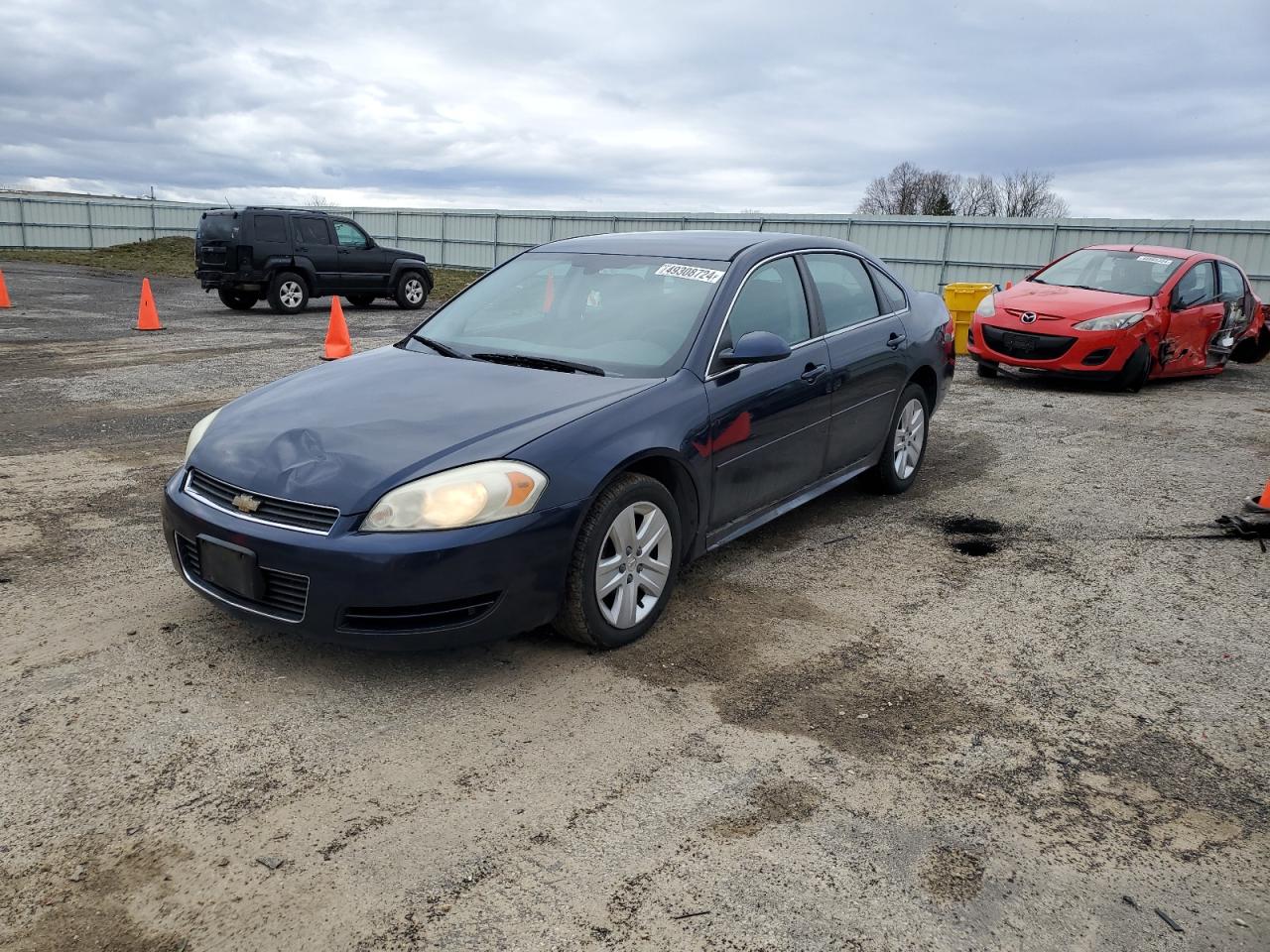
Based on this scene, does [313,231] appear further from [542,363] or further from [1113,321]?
[542,363]

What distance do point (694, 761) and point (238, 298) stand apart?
17.0m

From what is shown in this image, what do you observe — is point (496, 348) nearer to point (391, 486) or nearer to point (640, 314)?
point (640, 314)

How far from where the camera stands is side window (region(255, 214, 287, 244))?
17453mm

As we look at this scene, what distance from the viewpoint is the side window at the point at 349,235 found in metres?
18.6

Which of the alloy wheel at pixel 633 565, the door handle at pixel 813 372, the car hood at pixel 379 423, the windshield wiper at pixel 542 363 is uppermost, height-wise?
the windshield wiper at pixel 542 363

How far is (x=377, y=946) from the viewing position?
2.37 m

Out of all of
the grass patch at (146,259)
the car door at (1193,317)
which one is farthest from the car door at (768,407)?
the grass patch at (146,259)

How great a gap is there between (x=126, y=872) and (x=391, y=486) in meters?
1.39

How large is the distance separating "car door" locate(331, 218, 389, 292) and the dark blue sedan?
46.8 ft

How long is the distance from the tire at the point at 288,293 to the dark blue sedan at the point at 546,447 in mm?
13408

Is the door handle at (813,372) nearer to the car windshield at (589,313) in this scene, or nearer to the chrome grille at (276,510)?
the car windshield at (589,313)

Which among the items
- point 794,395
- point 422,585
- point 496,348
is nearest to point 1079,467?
point 794,395

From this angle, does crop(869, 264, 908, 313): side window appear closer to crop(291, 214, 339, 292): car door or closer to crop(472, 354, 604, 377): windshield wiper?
crop(472, 354, 604, 377): windshield wiper

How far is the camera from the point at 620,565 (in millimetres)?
3893
